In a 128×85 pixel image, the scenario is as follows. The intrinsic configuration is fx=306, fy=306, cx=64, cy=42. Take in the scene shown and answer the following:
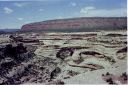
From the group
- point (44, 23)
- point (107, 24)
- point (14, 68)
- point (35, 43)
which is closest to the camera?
point (14, 68)

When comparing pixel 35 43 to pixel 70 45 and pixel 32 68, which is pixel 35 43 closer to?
pixel 70 45

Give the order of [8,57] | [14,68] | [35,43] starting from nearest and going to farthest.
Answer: [14,68] → [8,57] → [35,43]

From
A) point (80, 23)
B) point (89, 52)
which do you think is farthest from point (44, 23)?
point (89, 52)

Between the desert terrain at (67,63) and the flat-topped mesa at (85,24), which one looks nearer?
the desert terrain at (67,63)

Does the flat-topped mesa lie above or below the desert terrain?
above

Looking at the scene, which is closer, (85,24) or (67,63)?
(67,63)

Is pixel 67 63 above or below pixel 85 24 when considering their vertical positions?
below

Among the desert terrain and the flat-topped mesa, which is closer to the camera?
the desert terrain

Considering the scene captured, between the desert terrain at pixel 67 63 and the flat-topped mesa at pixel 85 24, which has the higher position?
the flat-topped mesa at pixel 85 24
